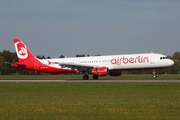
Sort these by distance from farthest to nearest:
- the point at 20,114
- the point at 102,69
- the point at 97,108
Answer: the point at 102,69, the point at 97,108, the point at 20,114

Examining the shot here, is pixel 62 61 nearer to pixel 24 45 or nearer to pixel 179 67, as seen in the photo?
pixel 24 45

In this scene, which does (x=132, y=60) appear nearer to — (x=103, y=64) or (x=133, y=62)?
(x=133, y=62)

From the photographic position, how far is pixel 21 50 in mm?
58469

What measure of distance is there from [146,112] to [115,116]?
1.72 m

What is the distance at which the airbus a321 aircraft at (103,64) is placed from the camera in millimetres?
51375

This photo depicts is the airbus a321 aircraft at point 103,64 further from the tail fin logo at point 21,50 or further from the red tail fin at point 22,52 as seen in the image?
the tail fin logo at point 21,50

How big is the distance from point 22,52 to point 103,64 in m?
13.6

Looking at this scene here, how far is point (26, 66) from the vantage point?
57.6 metres

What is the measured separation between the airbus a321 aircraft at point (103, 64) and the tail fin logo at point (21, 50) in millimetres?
1483

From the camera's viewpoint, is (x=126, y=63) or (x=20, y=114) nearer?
(x=20, y=114)

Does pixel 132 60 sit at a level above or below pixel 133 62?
above

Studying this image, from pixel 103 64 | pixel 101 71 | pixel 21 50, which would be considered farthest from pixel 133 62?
pixel 21 50

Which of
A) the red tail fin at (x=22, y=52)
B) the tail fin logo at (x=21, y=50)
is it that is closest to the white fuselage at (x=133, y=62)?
the red tail fin at (x=22, y=52)

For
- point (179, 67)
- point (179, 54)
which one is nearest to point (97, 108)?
point (179, 67)
